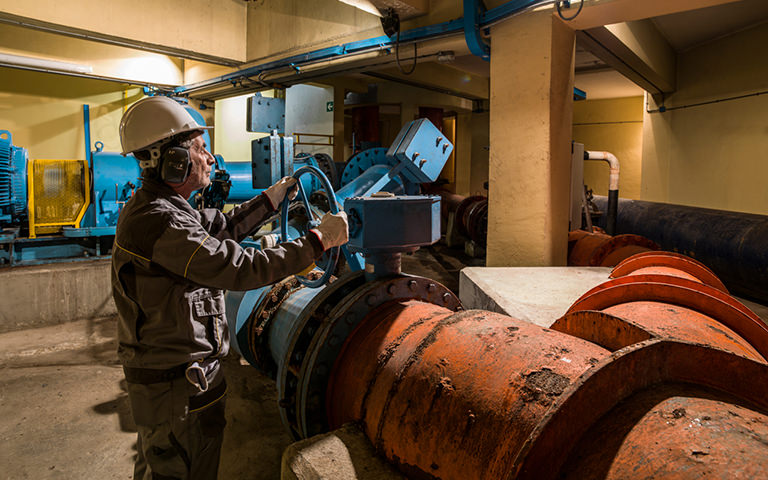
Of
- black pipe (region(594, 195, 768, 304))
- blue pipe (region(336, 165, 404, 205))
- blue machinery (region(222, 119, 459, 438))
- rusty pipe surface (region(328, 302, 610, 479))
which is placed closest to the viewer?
rusty pipe surface (region(328, 302, 610, 479))

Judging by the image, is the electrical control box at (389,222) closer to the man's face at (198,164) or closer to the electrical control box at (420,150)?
the man's face at (198,164)

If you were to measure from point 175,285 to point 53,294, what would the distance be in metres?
3.99

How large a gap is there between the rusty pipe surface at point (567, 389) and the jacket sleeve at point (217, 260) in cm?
32

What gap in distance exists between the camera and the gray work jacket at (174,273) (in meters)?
1.29

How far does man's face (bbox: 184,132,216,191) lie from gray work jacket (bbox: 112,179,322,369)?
3.8 inches

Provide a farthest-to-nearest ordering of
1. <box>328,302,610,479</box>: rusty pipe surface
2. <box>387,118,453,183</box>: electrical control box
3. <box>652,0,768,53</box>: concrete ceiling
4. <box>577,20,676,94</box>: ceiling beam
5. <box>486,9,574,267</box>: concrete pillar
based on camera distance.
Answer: <box>652,0,768,53</box>: concrete ceiling, <box>577,20,676,94</box>: ceiling beam, <box>387,118,453,183</box>: electrical control box, <box>486,9,574,267</box>: concrete pillar, <box>328,302,610,479</box>: rusty pipe surface

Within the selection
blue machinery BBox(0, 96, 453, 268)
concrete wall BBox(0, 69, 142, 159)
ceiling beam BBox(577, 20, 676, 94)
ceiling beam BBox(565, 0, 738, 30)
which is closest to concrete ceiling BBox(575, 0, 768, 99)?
ceiling beam BBox(577, 20, 676, 94)

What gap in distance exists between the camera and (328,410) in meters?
1.42

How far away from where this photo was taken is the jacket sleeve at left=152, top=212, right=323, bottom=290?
1.28 meters

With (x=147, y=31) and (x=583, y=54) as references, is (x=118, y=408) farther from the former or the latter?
(x=583, y=54)

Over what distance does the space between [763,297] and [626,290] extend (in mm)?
3139

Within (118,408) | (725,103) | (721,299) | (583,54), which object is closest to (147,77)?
(118,408)

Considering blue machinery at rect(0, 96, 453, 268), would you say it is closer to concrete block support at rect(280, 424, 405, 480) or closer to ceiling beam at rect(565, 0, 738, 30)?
ceiling beam at rect(565, 0, 738, 30)

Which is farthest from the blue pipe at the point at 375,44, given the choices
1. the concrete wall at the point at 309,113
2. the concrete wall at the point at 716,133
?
the concrete wall at the point at 716,133
